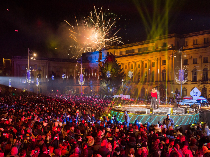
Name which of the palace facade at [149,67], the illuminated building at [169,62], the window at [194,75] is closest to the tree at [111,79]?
the palace facade at [149,67]

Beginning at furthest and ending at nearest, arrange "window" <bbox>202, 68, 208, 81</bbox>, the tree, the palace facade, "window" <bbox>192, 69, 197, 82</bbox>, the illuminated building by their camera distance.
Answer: the tree
"window" <bbox>192, 69, 197, 82</bbox>
the palace facade
the illuminated building
"window" <bbox>202, 68, 208, 81</bbox>

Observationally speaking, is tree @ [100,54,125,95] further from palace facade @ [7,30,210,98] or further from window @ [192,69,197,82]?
window @ [192,69,197,82]

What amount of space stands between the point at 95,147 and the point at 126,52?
223 ft

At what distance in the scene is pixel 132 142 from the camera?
1111cm

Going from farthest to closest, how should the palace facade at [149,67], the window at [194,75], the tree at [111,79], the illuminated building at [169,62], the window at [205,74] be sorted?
the tree at [111,79], the window at [194,75], the palace facade at [149,67], the illuminated building at [169,62], the window at [205,74]

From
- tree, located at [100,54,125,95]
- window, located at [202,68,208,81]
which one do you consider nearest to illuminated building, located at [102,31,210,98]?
window, located at [202,68,208,81]

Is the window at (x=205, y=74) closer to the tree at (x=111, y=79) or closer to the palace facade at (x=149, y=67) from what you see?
the palace facade at (x=149, y=67)

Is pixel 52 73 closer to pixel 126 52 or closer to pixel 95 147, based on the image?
pixel 126 52

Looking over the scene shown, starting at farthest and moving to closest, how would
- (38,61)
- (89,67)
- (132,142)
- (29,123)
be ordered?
(89,67) → (38,61) → (29,123) → (132,142)

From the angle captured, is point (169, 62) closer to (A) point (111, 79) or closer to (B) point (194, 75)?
(B) point (194, 75)

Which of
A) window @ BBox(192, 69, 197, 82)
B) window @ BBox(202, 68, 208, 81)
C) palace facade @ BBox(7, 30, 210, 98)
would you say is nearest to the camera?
window @ BBox(202, 68, 208, 81)

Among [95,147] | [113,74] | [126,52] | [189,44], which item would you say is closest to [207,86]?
[189,44]

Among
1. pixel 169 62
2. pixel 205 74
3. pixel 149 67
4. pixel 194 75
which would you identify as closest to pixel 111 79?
pixel 149 67

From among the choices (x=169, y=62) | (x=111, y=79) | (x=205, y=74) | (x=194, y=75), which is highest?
(x=169, y=62)
